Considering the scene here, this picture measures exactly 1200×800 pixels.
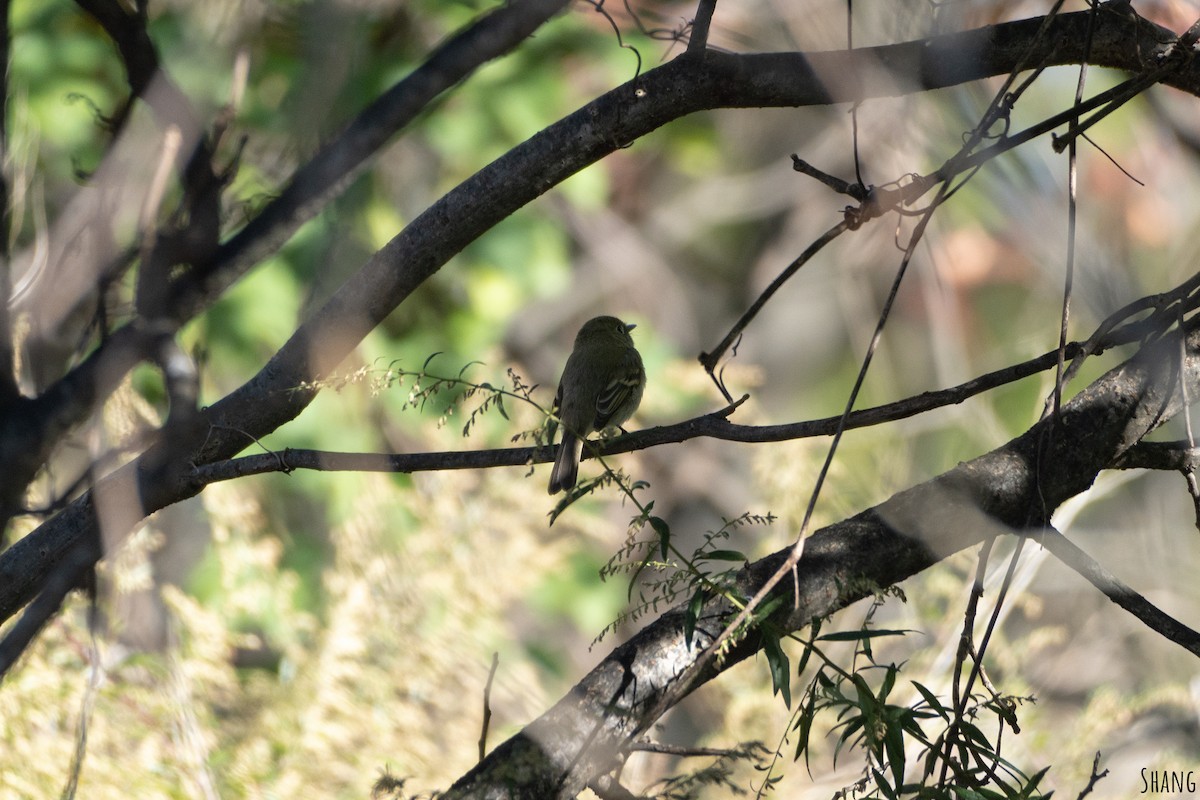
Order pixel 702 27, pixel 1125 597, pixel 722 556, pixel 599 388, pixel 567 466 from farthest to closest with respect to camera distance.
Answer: pixel 599 388, pixel 567 466, pixel 702 27, pixel 1125 597, pixel 722 556

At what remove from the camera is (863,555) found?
169cm

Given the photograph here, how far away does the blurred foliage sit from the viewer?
2713 millimetres

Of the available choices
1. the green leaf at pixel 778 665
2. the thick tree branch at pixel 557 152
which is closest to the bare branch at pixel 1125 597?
the green leaf at pixel 778 665

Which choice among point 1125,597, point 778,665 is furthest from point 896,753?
point 1125,597

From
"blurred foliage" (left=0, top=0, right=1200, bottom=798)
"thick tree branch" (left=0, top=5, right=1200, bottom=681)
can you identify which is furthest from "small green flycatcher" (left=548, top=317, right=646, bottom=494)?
"thick tree branch" (left=0, top=5, right=1200, bottom=681)

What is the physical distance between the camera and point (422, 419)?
4.37m

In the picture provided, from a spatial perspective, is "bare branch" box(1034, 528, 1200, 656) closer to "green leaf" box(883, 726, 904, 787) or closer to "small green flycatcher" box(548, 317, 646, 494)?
"green leaf" box(883, 726, 904, 787)

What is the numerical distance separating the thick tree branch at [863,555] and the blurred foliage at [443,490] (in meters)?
0.21

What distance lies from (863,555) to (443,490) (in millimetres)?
2588

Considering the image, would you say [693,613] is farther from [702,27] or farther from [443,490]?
[443,490]

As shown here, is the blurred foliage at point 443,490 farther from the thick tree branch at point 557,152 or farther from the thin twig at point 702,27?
the thin twig at point 702,27

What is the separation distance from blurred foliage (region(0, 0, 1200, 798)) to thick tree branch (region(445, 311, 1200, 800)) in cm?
21

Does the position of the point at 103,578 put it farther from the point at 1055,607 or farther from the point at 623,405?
the point at 1055,607

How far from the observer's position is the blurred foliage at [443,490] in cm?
271
